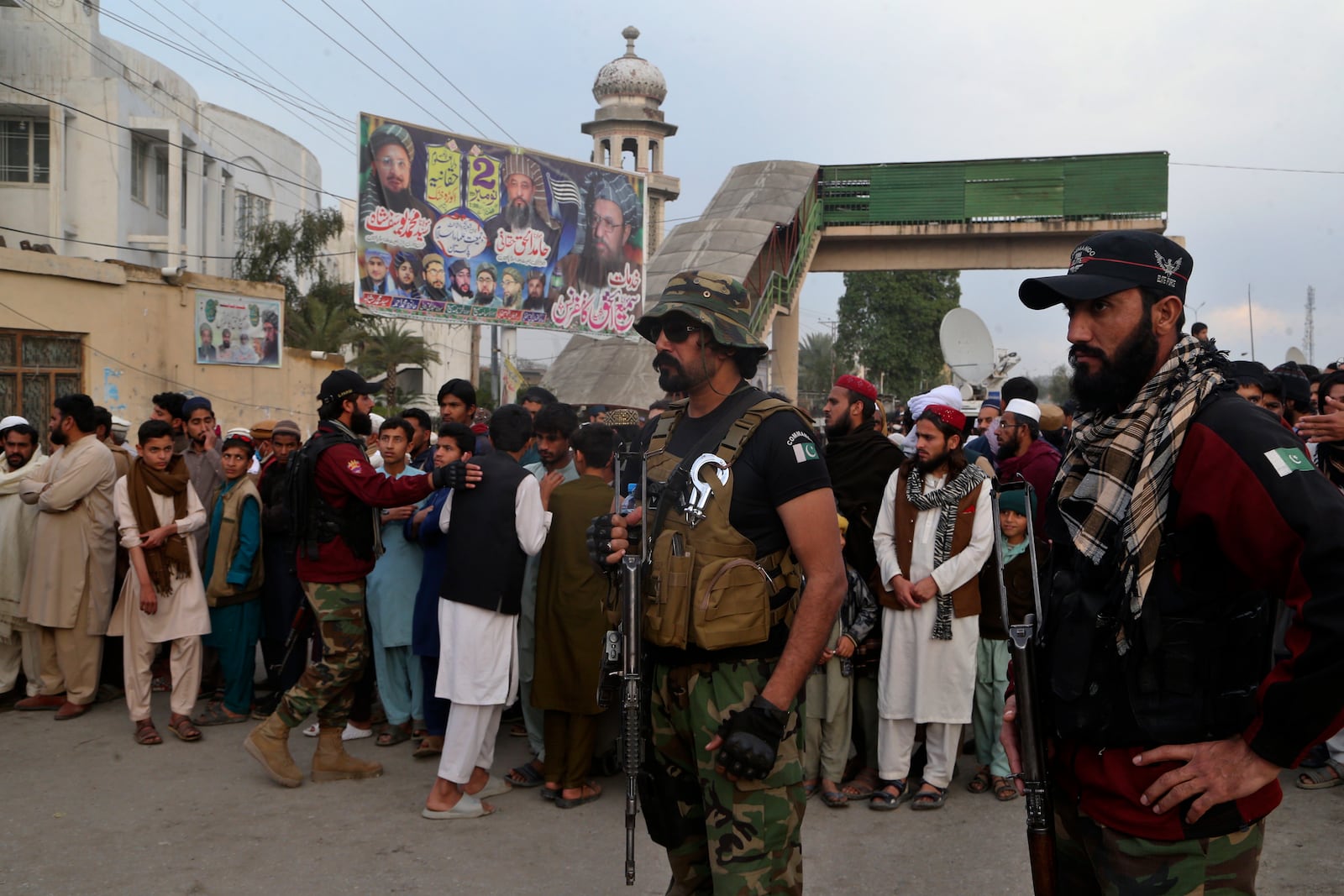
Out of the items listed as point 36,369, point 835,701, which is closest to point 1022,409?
point 835,701

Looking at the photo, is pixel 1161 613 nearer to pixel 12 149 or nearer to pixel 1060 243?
pixel 1060 243

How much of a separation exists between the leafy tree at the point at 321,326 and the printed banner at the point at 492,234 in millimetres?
11072

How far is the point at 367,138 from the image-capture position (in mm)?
16188

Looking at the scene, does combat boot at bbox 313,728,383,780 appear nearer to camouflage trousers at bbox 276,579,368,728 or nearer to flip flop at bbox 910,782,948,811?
camouflage trousers at bbox 276,579,368,728

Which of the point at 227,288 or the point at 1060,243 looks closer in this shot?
the point at 227,288

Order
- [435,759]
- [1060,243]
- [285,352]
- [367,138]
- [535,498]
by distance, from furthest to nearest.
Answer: [1060,243]
[285,352]
[367,138]
[435,759]
[535,498]

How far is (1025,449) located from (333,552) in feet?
12.7

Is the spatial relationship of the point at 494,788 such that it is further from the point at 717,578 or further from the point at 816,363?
the point at 816,363

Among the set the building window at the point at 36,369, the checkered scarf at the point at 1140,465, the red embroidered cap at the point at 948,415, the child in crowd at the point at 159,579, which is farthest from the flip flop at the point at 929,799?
the building window at the point at 36,369

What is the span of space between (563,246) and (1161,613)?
59.9ft

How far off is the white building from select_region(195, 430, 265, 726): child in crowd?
24319 mm

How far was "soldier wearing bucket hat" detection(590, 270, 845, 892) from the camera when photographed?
276cm

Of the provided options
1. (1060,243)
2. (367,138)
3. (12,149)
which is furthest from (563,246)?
(12,149)

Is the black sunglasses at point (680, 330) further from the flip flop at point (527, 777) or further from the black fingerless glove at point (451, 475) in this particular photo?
the flip flop at point (527, 777)
